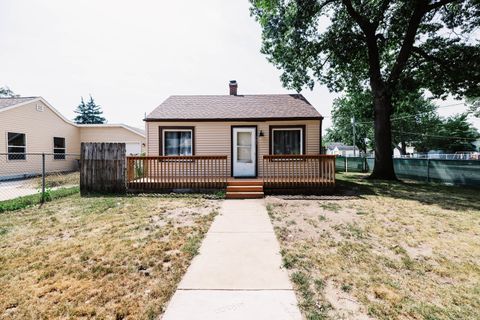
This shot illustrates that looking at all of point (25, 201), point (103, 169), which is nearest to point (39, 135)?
Result: point (103, 169)

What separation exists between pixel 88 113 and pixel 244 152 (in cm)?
4475

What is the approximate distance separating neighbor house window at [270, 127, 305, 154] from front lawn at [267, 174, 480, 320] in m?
4.17

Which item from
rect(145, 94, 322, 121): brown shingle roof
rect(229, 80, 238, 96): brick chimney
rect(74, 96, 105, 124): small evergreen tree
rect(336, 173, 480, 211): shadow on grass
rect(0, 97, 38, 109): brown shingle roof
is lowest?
rect(336, 173, 480, 211): shadow on grass

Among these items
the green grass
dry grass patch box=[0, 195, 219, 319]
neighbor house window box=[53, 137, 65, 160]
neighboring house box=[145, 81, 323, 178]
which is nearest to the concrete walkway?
dry grass patch box=[0, 195, 219, 319]

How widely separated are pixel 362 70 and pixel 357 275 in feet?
52.2

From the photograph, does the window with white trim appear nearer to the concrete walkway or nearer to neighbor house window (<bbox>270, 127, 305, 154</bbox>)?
neighbor house window (<bbox>270, 127, 305, 154</bbox>)

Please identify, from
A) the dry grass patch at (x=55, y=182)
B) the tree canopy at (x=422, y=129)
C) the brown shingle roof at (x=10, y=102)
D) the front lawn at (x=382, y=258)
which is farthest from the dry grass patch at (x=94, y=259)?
the tree canopy at (x=422, y=129)

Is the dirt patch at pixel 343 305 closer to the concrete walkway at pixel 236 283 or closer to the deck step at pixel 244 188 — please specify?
the concrete walkway at pixel 236 283

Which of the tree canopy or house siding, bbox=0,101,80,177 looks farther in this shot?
the tree canopy

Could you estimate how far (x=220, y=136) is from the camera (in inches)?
436

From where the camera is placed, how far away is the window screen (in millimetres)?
10898

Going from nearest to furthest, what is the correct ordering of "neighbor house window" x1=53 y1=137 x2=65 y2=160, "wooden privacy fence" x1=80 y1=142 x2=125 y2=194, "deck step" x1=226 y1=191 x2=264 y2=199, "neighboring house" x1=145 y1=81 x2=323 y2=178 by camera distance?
"deck step" x1=226 y1=191 x2=264 y2=199 → "wooden privacy fence" x1=80 y1=142 x2=125 y2=194 → "neighboring house" x1=145 y1=81 x2=323 y2=178 → "neighbor house window" x1=53 y1=137 x2=65 y2=160

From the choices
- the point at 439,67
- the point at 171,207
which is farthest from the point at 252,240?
the point at 439,67

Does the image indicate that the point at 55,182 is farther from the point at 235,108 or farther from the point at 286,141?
the point at 286,141
